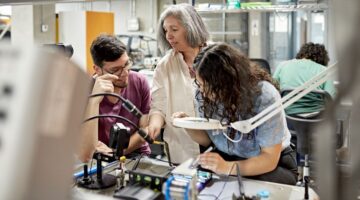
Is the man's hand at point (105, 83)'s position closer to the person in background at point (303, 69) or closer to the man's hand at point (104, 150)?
the man's hand at point (104, 150)

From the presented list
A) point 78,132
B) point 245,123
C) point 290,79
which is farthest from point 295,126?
point 78,132

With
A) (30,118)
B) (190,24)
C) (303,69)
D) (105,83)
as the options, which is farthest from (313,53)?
(30,118)

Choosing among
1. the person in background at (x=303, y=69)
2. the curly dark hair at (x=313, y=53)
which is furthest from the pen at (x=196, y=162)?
the curly dark hair at (x=313, y=53)

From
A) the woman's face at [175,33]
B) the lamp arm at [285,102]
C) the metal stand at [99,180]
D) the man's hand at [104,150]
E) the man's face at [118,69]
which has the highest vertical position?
the woman's face at [175,33]

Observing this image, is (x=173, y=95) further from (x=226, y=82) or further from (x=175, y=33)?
(x=226, y=82)

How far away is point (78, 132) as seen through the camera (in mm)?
370

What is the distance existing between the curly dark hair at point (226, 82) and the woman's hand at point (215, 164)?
150 mm

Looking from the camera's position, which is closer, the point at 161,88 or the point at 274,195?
the point at 274,195

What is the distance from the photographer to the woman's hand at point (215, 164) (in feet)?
4.46

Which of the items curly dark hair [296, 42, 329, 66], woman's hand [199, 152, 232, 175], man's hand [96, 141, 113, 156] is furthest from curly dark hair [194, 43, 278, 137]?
curly dark hair [296, 42, 329, 66]

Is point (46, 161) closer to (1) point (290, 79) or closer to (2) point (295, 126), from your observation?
(2) point (295, 126)

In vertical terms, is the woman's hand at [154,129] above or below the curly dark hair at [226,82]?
below

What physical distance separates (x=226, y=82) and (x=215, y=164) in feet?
0.95

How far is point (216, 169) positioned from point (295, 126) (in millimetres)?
1545
